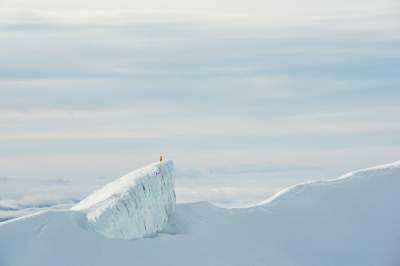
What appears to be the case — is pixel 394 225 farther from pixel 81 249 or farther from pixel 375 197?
pixel 81 249

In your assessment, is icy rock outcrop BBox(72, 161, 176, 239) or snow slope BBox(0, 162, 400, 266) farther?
icy rock outcrop BBox(72, 161, 176, 239)

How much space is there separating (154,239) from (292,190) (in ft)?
44.7

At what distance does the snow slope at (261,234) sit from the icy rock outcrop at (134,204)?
0.62 m

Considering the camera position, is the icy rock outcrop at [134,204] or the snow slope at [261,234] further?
the icy rock outcrop at [134,204]

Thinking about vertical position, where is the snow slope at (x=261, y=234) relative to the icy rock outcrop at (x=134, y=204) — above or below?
below

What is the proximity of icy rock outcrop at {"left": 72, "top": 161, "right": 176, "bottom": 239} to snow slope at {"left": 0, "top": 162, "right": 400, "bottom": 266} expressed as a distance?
0.62m

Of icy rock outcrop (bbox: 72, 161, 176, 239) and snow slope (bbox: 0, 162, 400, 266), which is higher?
icy rock outcrop (bbox: 72, 161, 176, 239)

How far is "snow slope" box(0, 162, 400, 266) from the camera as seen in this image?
175ft

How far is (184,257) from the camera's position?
5662 cm

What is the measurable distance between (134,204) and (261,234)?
933 cm

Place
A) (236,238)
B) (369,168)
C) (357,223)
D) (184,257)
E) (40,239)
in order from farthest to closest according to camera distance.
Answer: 1. (369,168)
2. (357,223)
3. (236,238)
4. (184,257)
5. (40,239)

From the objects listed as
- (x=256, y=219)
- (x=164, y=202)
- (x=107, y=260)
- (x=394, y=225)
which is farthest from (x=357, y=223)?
(x=107, y=260)

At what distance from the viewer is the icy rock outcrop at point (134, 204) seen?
181 feet

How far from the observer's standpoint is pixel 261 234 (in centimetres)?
6294
